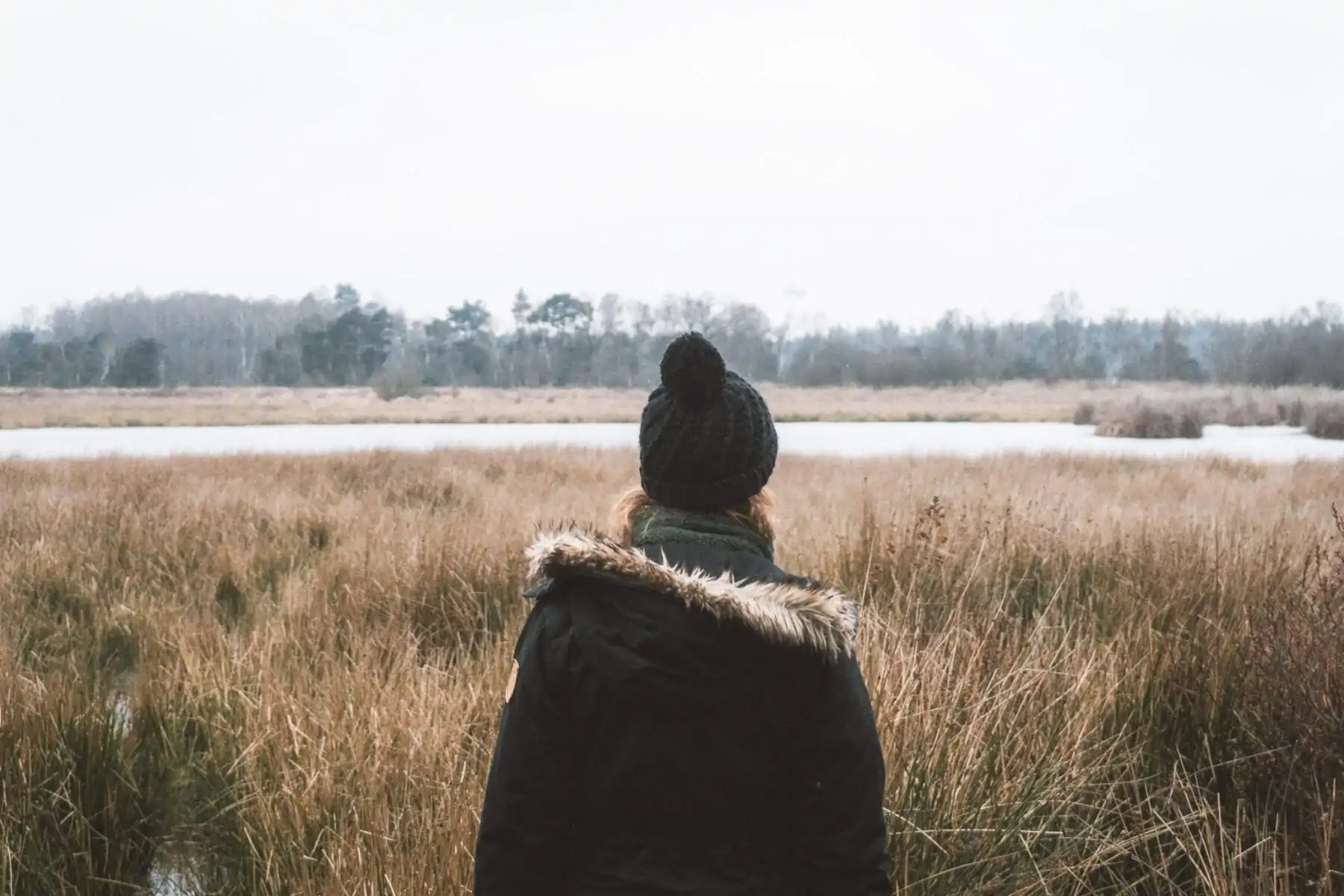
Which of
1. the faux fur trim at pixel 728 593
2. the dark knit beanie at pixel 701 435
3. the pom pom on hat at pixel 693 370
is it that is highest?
the pom pom on hat at pixel 693 370

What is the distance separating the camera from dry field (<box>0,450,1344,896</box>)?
2533mm

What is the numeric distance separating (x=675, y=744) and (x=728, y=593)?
0.25m

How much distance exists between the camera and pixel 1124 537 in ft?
18.9

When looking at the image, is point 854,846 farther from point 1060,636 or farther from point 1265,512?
point 1265,512

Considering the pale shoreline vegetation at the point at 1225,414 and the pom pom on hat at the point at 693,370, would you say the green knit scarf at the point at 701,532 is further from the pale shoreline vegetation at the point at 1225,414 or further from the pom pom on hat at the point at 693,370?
the pale shoreline vegetation at the point at 1225,414

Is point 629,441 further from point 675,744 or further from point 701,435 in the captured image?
point 675,744

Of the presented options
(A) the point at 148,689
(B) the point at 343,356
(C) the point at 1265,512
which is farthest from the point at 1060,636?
(B) the point at 343,356

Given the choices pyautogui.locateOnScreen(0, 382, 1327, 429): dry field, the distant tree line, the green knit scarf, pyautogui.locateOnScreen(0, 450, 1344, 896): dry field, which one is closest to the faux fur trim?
the green knit scarf

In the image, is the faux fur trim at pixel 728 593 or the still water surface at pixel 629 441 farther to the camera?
the still water surface at pixel 629 441

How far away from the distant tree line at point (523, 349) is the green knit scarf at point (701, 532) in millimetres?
48895

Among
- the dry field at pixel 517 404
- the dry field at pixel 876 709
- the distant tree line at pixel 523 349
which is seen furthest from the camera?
the distant tree line at pixel 523 349

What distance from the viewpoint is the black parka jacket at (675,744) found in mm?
1308

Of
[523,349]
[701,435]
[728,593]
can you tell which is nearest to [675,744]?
[728,593]

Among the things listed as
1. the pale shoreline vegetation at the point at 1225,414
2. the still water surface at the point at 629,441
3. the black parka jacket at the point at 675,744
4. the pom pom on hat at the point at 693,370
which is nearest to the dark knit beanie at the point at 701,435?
the pom pom on hat at the point at 693,370
